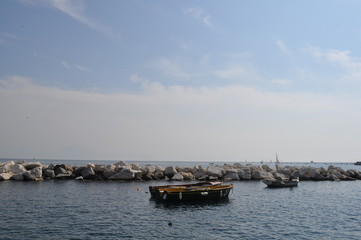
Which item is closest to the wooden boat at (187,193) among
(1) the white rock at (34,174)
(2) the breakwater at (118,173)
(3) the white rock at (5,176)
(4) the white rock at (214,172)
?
(2) the breakwater at (118,173)

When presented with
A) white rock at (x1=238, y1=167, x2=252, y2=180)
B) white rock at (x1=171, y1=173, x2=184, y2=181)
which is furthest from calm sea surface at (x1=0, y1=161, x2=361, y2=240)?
white rock at (x1=238, y1=167, x2=252, y2=180)

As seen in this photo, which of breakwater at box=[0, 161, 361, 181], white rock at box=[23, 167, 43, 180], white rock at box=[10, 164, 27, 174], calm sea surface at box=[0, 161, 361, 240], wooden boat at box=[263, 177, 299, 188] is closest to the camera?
calm sea surface at box=[0, 161, 361, 240]

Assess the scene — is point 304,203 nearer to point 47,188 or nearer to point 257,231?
point 257,231

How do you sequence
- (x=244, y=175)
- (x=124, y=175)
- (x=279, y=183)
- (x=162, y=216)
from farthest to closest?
(x=244, y=175)
(x=124, y=175)
(x=279, y=183)
(x=162, y=216)

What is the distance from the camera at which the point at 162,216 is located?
87.9 feet

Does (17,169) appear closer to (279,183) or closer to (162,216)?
(162,216)

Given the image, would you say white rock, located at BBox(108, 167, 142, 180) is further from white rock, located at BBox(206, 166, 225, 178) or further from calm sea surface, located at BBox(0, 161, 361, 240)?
white rock, located at BBox(206, 166, 225, 178)

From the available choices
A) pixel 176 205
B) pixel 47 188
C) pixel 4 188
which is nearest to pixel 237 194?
pixel 176 205

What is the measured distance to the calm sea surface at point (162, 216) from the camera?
2119 centimetres

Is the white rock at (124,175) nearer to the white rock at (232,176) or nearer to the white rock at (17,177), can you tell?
the white rock at (17,177)

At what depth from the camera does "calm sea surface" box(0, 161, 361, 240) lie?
69.5 feet

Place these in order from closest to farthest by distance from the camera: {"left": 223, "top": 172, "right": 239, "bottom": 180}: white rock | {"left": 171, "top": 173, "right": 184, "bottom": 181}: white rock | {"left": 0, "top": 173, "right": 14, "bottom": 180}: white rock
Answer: {"left": 0, "top": 173, "right": 14, "bottom": 180}: white rock < {"left": 171, "top": 173, "right": 184, "bottom": 181}: white rock < {"left": 223, "top": 172, "right": 239, "bottom": 180}: white rock

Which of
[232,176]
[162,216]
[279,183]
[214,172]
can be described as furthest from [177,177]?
[162,216]

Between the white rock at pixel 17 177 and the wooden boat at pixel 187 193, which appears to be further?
the white rock at pixel 17 177
